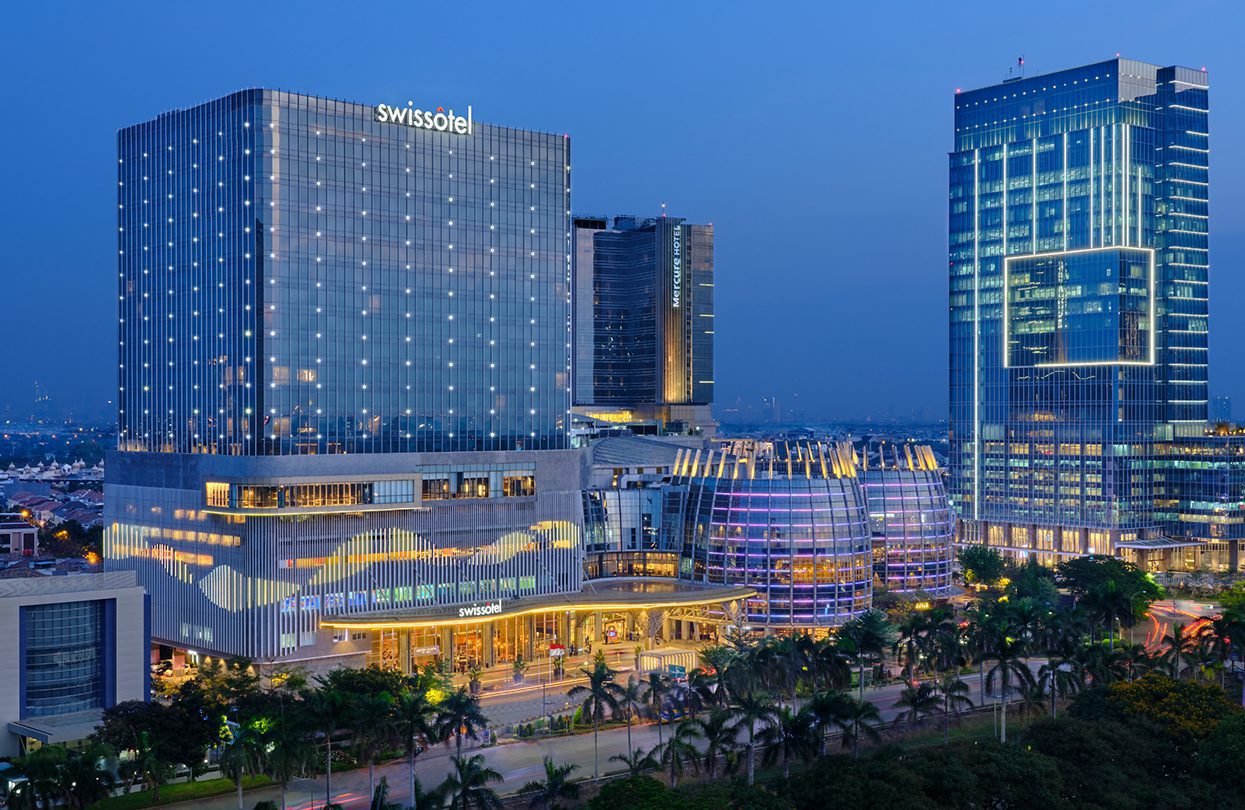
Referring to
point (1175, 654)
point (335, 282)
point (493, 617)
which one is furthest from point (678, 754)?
point (335, 282)

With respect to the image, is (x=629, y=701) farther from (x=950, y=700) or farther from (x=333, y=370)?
(x=333, y=370)

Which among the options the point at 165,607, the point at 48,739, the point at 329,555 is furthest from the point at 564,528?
the point at 48,739

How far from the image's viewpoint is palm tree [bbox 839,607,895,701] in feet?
496

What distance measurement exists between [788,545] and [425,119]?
2911 inches

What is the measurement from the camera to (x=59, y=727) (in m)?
127

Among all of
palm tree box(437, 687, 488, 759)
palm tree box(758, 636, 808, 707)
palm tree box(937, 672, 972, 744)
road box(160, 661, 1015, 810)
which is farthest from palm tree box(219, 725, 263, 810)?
palm tree box(937, 672, 972, 744)

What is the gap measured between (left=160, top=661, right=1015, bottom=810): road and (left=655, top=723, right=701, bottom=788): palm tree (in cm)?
684

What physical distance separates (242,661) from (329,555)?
66.0 ft

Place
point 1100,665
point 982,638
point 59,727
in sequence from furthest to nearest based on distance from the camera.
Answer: point 982,638, point 1100,665, point 59,727

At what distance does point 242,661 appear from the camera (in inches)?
5758

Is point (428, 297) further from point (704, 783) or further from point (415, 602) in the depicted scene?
point (704, 783)

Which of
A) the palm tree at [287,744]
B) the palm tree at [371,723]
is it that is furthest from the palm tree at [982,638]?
the palm tree at [287,744]

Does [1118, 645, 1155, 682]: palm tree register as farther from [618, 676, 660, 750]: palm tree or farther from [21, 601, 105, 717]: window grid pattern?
[21, 601, 105, 717]: window grid pattern

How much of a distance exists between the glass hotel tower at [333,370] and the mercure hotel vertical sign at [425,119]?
1.06 feet
